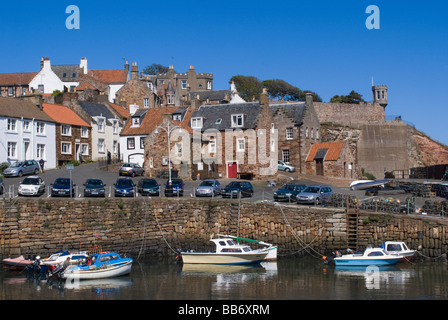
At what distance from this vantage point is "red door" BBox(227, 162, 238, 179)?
62688mm

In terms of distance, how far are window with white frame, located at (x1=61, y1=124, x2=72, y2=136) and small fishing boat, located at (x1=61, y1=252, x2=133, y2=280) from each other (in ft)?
125

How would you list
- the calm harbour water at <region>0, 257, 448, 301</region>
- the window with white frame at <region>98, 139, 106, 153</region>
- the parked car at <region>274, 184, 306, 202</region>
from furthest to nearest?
the window with white frame at <region>98, 139, 106, 153</region> → the parked car at <region>274, 184, 306, 202</region> → the calm harbour water at <region>0, 257, 448, 301</region>

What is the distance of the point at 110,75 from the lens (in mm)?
103438

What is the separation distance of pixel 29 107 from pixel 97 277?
3844 centimetres

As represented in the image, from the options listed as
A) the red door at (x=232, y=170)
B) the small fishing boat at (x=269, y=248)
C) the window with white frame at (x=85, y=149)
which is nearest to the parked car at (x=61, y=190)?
the small fishing boat at (x=269, y=248)

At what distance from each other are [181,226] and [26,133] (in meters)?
30.0

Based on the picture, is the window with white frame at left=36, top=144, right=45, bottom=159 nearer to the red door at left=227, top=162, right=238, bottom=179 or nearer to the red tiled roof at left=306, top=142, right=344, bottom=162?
the red door at left=227, top=162, right=238, bottom=179

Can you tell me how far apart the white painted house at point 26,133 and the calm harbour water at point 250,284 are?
1191 inches

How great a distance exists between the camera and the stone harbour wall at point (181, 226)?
117 ft

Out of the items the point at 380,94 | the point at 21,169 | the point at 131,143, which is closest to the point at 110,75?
the point at 131,143

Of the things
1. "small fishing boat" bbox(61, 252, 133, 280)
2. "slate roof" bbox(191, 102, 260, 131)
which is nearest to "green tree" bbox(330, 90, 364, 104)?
"slate roof" bbox(191, 102, 260, 131)

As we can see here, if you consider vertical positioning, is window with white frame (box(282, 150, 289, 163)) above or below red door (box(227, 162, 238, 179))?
above
